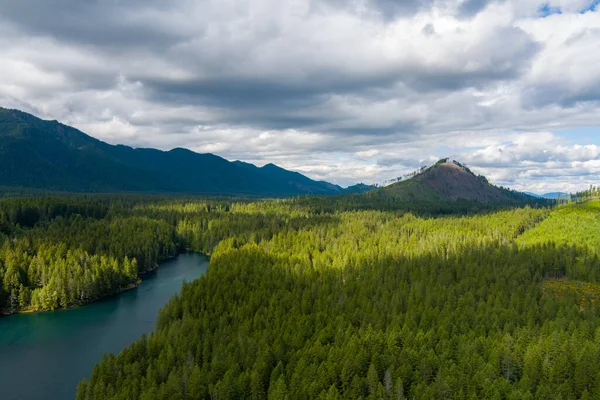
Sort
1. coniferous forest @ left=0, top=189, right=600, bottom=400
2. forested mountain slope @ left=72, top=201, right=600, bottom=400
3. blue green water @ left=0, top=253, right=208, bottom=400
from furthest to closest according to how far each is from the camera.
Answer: blue green water @ left=0, top=253, right=208, bottom=400 → coniferous forest @ left=0, top=189, right=600, bottom=400 → forested mountain slope @ left=72, top=201, right=600, bottom=400

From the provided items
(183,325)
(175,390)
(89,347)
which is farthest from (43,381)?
(175,390)

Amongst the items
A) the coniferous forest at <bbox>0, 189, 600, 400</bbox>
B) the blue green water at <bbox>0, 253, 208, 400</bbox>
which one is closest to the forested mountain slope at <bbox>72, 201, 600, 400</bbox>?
the coniferous forest at <bbox>0, 189, 600, 400</bbox>

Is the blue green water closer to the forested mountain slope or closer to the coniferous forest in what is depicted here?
the coniferous forest

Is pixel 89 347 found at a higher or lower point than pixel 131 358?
lower

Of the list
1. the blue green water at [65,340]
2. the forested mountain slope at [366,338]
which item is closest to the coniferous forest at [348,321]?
the forested mountain slope at [366,338]

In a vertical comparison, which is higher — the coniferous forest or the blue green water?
the coniferous forest

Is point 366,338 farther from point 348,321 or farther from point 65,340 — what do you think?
point 65,340

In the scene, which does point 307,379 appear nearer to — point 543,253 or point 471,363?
point 471,363
